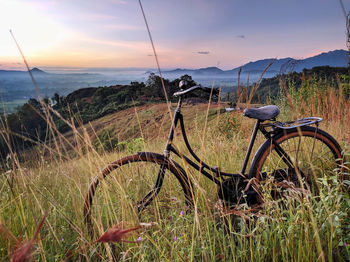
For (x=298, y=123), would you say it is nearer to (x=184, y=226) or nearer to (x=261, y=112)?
(x=261, y=112)

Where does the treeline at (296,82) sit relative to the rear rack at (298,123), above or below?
above

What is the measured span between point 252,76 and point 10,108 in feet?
10.1

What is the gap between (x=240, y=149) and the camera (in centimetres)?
419

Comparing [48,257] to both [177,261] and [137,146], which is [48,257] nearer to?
[177,261]

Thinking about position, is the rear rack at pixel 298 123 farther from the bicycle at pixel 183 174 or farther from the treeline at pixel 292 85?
the treeline at pixel 292 85

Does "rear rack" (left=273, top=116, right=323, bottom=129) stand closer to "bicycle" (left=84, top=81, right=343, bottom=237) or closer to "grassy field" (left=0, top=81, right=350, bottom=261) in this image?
"bicycle" (left=84, top=81, right=343, bottom=237)

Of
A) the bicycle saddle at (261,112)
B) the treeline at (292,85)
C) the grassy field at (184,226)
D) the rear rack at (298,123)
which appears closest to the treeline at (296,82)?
the treeline at (292,85)

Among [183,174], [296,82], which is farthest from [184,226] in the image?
[296,82]

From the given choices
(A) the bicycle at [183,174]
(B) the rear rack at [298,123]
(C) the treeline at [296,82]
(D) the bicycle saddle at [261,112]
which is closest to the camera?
(A) the bicycle at [183,174]

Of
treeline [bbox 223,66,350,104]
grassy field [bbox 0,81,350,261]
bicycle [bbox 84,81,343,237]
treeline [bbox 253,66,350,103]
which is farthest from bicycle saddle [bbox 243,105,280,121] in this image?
treeline [bbox 253,66,350,103]

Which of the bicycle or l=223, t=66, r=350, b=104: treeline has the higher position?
l=223, t=66, r=350, b=104: treeline

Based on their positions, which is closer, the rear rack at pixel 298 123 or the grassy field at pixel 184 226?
the grassy field at pixel 184 226

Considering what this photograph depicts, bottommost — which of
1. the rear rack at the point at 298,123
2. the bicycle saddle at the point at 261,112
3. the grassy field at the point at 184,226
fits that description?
the grassy field at the point at 184,226

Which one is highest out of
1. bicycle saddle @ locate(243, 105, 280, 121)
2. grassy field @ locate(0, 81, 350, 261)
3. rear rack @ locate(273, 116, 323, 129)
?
bicycle saddle @ locate(243, 105, 280, 121)
